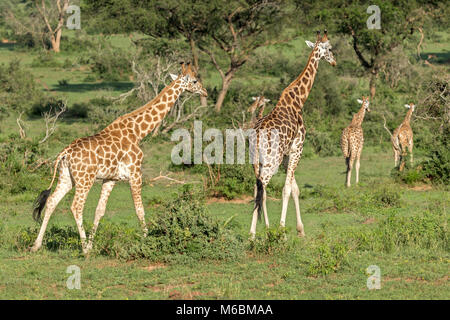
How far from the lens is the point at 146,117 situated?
10273 millimetres

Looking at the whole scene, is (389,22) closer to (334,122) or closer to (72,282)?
(334,122)

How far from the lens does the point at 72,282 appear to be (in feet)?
26.2

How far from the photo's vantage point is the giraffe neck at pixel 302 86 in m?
11.2

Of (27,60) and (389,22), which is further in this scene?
(27,60)

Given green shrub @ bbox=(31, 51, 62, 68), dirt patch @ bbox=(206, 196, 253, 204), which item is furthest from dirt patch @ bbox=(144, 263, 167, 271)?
green shrub @ bbox=(31, 51, 62, 68)

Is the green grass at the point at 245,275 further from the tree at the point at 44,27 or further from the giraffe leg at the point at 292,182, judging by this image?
the tree at the point at 44,27

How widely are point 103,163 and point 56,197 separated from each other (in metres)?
0.77

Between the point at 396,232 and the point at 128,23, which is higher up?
the point at 128,23

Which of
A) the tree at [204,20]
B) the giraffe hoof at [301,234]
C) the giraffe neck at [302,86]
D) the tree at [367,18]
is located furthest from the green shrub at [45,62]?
the giraffe hoof at [301,234]

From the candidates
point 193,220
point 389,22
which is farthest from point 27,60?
point 193,220

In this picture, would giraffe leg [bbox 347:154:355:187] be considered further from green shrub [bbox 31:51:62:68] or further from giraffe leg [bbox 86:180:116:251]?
green shrub [bbox 31:51:62:68]
